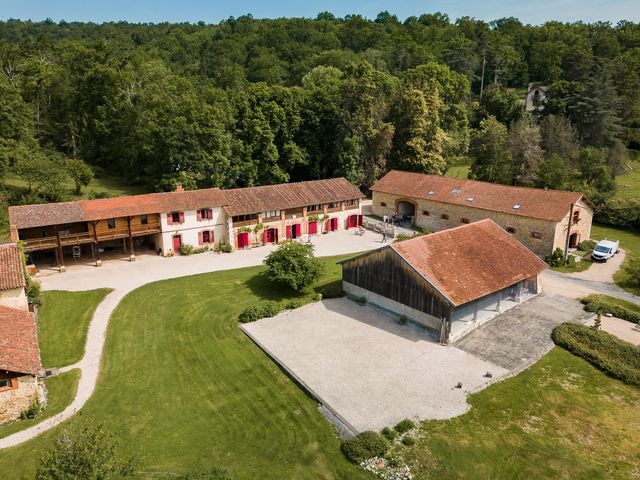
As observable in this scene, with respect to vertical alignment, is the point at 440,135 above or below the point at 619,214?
above

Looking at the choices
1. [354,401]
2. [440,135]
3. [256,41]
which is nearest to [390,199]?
[440,135]

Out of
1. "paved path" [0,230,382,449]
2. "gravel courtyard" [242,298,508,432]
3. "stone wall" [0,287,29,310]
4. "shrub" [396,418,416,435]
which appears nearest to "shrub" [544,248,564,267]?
"paved path" [0,230,382,449]

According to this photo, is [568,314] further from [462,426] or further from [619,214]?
[619,214]

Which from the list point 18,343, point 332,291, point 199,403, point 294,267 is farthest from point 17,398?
point 332,291

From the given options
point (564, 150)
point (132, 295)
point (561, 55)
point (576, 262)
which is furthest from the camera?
point (561, 55)

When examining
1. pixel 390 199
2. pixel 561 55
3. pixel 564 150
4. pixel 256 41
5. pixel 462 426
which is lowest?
pixel 462 426
